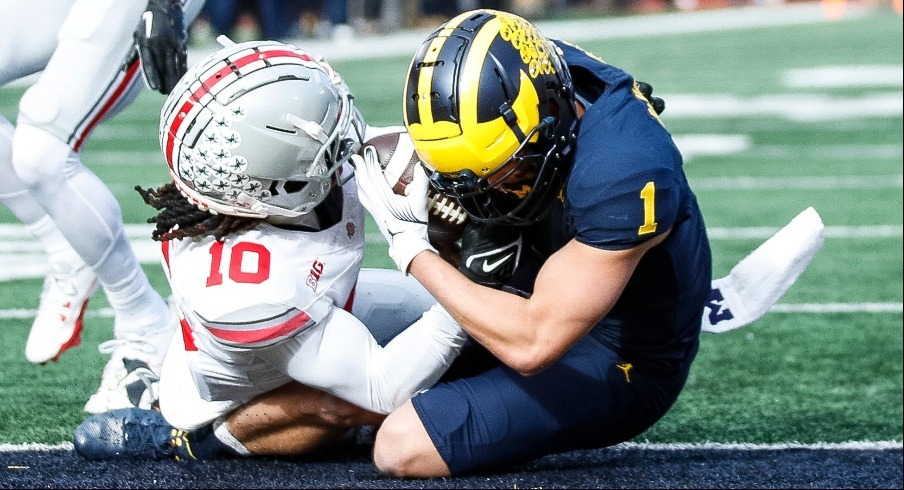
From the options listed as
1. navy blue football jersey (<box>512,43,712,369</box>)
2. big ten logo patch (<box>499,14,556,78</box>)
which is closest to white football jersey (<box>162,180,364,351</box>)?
navy blue football jersey (<box>512,43,712,369</box>)

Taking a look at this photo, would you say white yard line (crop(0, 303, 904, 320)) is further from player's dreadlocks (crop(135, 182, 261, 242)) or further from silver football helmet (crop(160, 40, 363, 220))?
silver football helmet (crop(160, 40, 363, 220))

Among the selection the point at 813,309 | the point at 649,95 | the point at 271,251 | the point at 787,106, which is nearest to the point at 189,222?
the point at 271,251

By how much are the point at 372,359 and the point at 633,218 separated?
0.71m

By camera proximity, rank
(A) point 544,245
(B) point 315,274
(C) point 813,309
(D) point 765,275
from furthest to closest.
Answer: (C) point 813,309 < (D) point 765,275 < (A) point 544,245 < (B) point 315,274

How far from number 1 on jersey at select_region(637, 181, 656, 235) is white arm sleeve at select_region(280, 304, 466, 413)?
514 mm

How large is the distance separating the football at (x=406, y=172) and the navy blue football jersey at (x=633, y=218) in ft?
0.70

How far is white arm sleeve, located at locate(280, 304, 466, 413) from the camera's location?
2.93 m

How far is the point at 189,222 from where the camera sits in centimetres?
298

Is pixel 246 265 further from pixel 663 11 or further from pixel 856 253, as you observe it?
pixel 663 11

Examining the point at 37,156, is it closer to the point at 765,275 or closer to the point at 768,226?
the point at 765,275

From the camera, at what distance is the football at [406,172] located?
2922 millimetres

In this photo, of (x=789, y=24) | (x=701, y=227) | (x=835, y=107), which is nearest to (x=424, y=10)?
(x=789, y=24)

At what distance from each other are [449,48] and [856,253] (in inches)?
139

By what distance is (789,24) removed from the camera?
2039 cm
